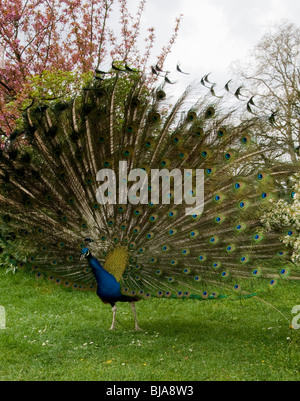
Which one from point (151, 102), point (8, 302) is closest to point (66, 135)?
point (151, 102)

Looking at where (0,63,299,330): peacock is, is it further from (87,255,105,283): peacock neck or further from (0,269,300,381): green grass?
(0,269,300,381): green grass

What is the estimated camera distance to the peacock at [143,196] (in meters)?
5.22

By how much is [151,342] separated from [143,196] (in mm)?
1812

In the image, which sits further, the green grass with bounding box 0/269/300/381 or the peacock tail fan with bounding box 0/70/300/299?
the peacock tail fan with bounding box 0/70/300/299

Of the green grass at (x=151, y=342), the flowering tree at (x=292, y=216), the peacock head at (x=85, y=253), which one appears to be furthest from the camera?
the flowering tree at (x=292, y=216)

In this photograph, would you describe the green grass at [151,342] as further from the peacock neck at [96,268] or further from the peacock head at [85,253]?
the peacock head at [85,253]

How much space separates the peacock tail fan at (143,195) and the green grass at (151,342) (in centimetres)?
69

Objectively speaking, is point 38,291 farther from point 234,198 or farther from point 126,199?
point 234,198

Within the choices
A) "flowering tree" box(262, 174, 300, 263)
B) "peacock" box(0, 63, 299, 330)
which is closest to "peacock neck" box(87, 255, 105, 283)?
"peacock" box(0, 63, 299, 330)

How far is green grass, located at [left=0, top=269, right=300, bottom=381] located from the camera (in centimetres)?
457

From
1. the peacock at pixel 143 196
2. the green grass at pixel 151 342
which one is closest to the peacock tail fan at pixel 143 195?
the peacock at pixel 143 196

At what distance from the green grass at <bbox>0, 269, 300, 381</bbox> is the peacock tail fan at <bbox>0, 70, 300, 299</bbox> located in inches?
27.3

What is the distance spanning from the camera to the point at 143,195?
5.39 meters

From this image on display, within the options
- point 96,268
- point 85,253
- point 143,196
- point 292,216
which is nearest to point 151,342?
point 96,268
